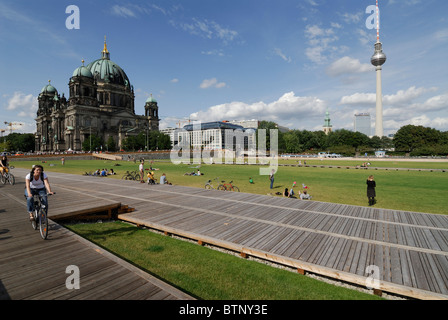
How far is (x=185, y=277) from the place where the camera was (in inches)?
215

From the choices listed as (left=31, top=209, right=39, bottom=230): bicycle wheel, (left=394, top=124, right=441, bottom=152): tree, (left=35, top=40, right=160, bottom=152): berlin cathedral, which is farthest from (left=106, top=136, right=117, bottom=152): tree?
(left=394, top=124, right=441, bottom=152): tree

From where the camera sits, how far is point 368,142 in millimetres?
105688

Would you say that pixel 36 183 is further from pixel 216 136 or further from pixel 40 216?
pixel 216 136

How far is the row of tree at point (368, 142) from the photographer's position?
3273 inches

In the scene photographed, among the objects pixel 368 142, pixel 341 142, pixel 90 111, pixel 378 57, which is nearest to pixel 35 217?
pixel 90 111

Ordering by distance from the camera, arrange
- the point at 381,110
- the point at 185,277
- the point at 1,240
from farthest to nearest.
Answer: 1. the point at 381,110
2. the point at 1,240
3. the point at 185,277

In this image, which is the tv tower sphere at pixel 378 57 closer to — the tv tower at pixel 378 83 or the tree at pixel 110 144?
the tv tower at pixel 378 83

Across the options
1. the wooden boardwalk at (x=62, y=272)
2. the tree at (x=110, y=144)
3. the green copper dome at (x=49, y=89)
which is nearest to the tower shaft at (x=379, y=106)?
the tree at (x=110, y=144)

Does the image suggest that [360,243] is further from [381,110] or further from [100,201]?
[381,110]

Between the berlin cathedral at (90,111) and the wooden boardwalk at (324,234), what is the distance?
88.8m

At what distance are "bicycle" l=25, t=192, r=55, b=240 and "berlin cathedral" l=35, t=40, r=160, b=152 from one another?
8996 cm
